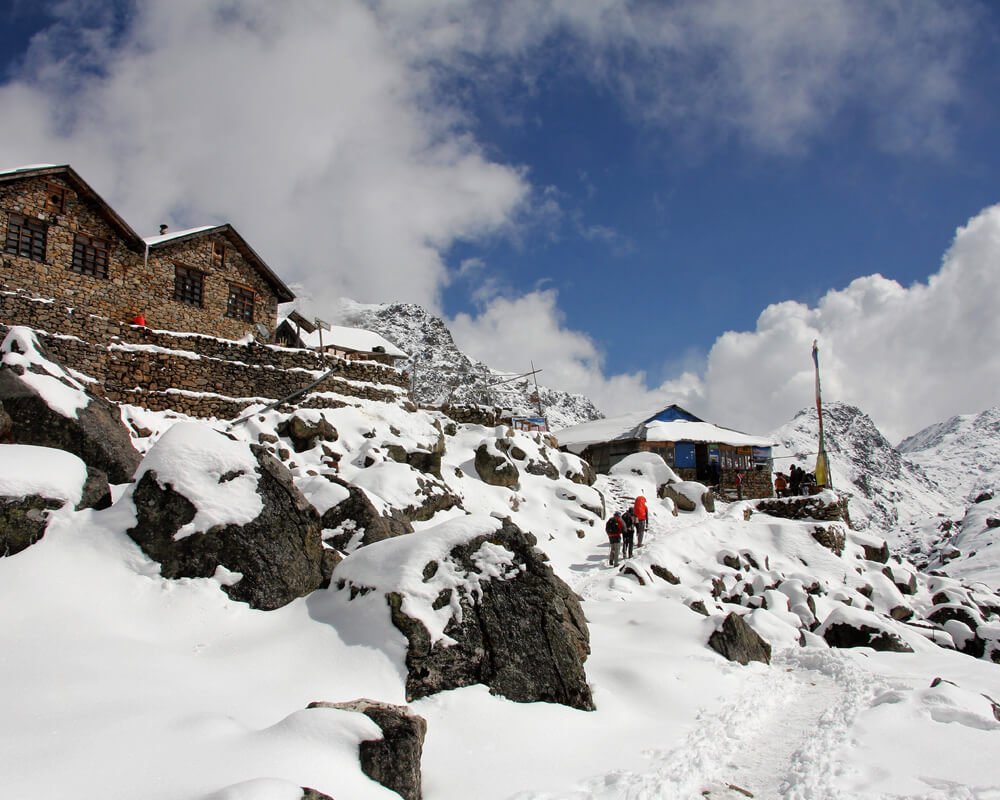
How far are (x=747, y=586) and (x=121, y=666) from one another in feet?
61.1

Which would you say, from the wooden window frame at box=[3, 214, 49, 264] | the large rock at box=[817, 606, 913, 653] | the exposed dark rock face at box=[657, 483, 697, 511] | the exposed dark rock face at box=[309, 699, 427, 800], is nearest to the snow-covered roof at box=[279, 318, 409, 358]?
the wooden window frame at box=[3, 214, 49, 264]

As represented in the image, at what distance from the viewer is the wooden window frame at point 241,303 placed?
25.7 meters

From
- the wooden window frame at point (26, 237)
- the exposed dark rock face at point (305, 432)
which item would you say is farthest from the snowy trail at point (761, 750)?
the wooden window frame at point (26, 237)

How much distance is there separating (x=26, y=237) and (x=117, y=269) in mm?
2787

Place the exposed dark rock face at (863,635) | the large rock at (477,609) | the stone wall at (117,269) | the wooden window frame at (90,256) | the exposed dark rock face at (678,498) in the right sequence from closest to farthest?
the large rock at (477,609) < the exposed dark rock face at (863,635) < the stone wall at (117,269) < the wooden window frame at (90,256) < the exposed dark rock face at (678,498)

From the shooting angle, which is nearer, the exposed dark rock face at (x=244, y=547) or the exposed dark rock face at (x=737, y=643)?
the exposed dark rock face at (x=244, y=547)

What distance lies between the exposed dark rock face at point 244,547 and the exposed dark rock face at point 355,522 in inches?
67.6

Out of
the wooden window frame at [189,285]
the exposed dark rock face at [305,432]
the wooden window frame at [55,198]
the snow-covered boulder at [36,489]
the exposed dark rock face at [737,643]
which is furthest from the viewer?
the wooden window frame at [189,285]

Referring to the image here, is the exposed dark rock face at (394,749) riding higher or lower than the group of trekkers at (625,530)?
lower

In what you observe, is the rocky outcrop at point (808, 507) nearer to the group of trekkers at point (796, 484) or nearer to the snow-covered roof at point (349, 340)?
the group of trekkers at point (796, 484)

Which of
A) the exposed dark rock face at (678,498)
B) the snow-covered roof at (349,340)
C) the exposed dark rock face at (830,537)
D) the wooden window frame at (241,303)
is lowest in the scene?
the exposed dark rock face at (830,537)

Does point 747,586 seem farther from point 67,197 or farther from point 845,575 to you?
point 67,197

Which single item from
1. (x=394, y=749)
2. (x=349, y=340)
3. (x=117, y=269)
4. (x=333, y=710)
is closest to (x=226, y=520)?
(x=333, y=710)

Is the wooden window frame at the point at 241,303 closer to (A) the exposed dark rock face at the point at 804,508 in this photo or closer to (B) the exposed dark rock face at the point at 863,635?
(B) the exposed dark rock face at the point at 863,635
